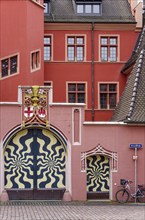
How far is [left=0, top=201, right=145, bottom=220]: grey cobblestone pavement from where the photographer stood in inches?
804

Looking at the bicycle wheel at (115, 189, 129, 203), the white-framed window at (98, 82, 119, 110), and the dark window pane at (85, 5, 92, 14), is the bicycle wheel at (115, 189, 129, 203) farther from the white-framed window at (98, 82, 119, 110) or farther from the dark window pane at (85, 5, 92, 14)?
the dark window pane at (85, 5, 92, 14)

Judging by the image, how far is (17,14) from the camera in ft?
105

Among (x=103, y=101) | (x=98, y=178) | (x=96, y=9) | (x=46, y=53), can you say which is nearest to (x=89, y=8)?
(x=96, y=9)

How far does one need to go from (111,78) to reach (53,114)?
37.9 ft

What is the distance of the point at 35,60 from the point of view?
110ft

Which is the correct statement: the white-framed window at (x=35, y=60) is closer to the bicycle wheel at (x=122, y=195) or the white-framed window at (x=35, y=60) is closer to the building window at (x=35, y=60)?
the building window at (x=35, y=60)

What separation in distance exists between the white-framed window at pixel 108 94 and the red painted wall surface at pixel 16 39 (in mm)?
6191

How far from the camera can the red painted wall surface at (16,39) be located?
31.8 metres

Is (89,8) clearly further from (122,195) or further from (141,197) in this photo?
(141,197)

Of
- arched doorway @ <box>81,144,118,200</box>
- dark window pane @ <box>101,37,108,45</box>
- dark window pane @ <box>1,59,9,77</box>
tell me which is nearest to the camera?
arched doorway @ <box>81,144,118,200</box>

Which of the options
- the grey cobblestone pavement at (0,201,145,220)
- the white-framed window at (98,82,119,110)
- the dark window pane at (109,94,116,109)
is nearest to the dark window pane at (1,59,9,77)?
the white-framed window at (98,82,119,110)

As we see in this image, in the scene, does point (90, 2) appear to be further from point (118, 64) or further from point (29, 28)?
point (29, 28)

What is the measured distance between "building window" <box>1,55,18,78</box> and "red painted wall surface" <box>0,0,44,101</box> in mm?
245

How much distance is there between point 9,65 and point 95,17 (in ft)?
27.9
